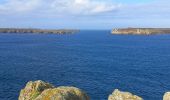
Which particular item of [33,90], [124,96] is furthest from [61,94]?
[33,90]

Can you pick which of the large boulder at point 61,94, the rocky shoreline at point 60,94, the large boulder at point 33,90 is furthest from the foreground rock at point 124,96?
the large boulder at point 33,90

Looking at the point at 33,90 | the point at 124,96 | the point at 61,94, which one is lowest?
the point at 33,90

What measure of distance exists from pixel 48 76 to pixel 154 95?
3415cm

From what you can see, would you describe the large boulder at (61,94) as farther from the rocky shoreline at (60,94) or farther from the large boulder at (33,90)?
the large boulder at (33,90)

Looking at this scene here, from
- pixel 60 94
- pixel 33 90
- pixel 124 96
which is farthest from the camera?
pixel 33 90

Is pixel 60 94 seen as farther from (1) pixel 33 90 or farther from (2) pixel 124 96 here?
(1) pixel 33 90

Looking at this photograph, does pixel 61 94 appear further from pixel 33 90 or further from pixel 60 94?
pixel 33 90

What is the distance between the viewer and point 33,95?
32.3 metres

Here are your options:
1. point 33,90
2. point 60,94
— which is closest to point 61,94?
point 60,94

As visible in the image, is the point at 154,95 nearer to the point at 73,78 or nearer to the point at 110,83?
the point at 110,83

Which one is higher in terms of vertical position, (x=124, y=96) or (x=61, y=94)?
(x=61, y=94)

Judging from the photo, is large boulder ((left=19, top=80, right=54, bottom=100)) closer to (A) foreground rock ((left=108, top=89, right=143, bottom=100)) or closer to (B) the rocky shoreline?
(B) the rocky shoreline

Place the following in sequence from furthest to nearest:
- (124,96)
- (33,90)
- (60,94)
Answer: (33,90), (124,96), (60,94)

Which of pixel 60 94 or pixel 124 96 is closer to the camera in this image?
pixel 60 94
